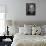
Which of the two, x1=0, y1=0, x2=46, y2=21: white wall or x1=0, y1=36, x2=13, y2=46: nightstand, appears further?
x1=0, y1=0, x2=46, y2=21: white wall

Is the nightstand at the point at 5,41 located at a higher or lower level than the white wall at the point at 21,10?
lower

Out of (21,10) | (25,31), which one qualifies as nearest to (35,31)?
(25,31)

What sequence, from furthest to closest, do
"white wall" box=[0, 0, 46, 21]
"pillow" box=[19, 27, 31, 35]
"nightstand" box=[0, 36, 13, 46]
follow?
"white wall" box=[0, 0, 46, 21], "pillow" box=[19, 27, 31, 35], "nightstand" box=[0, 36, 13, 46]

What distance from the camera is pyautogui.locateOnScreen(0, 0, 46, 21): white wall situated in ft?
15.9

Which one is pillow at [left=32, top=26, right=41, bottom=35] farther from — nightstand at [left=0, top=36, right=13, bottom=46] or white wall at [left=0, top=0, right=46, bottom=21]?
nightstand at [left=0, top=36, right=13, bottom=46]

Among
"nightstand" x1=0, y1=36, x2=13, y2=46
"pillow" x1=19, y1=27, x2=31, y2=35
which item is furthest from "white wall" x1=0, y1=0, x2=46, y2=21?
"nightstand" x1=0, y1=36, x2=13, y2=46

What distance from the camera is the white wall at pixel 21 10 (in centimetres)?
484

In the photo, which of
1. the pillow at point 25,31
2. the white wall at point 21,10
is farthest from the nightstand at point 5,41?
the white wall at point 21,10

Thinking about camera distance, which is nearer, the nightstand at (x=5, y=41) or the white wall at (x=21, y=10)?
the nightstand at (x=5, y=41)

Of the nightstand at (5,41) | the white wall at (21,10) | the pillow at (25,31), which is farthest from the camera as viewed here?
the white wall at (21,10)

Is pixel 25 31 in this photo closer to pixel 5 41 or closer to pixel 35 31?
pixel 35 31

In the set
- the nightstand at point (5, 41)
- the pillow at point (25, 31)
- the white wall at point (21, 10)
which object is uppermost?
the white wall at point (21, 10)

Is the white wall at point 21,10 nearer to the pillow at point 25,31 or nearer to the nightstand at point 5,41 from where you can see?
the pillow at point 25,31

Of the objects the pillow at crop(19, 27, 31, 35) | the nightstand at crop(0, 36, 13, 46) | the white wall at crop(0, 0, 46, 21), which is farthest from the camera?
the white wall at crop(0, 0, 46, 21)
